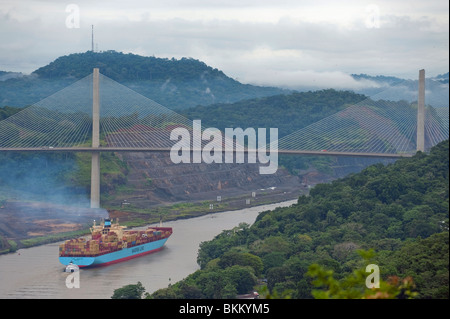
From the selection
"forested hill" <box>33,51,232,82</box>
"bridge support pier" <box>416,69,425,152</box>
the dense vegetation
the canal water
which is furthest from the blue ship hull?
"forested hill" <box>33,51,232,82</box>

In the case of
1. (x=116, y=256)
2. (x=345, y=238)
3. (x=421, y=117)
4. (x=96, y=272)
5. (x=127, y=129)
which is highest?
(x=421, y=117)

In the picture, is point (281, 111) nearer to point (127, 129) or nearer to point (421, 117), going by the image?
point (127, 129)

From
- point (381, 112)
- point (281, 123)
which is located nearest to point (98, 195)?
point (381, 112)

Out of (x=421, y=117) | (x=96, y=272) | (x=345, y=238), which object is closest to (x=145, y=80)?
(x=421, y=117)

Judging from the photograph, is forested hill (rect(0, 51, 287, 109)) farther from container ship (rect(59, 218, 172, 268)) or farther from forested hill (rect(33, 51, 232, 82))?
container ship (rect(59, 218, 172, 268))

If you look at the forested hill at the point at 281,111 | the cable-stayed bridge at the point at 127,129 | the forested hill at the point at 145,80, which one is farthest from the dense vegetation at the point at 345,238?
the forested hill at the point at 145,80
